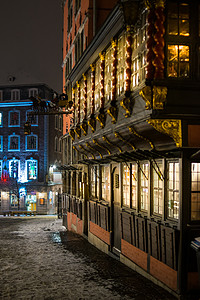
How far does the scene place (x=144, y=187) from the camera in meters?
14.5

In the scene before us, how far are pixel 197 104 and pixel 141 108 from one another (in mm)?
1865

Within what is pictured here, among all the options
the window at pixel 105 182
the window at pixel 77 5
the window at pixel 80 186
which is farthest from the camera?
the window at pixel 77 5

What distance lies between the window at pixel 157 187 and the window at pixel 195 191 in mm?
1375

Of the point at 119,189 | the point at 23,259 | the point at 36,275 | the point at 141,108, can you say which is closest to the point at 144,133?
the point at 141,108

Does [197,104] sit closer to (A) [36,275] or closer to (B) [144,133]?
(B) [144,133]

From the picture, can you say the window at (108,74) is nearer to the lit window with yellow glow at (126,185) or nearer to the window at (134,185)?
the lit window with yellow glow at (126,185)

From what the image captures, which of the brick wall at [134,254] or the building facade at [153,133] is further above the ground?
the building facade at [153,133]

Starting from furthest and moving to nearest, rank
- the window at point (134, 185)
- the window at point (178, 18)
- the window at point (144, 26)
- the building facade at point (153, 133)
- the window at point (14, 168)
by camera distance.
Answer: the window at point (14, 168) < the window at point (134, 185) < the window at point (144, 26) < the window at point (178, 18) < the building facade at point (153, 133)

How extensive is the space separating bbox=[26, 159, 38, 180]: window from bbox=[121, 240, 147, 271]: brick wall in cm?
3836

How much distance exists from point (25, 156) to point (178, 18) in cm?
4353

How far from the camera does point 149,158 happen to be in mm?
13430

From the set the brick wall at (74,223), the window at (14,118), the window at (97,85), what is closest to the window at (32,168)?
the window at (14,118)

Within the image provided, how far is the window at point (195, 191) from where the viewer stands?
1134 centimetres

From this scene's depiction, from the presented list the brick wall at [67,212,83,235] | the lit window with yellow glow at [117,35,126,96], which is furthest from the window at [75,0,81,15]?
the brick wall at [67,212,83,235]
